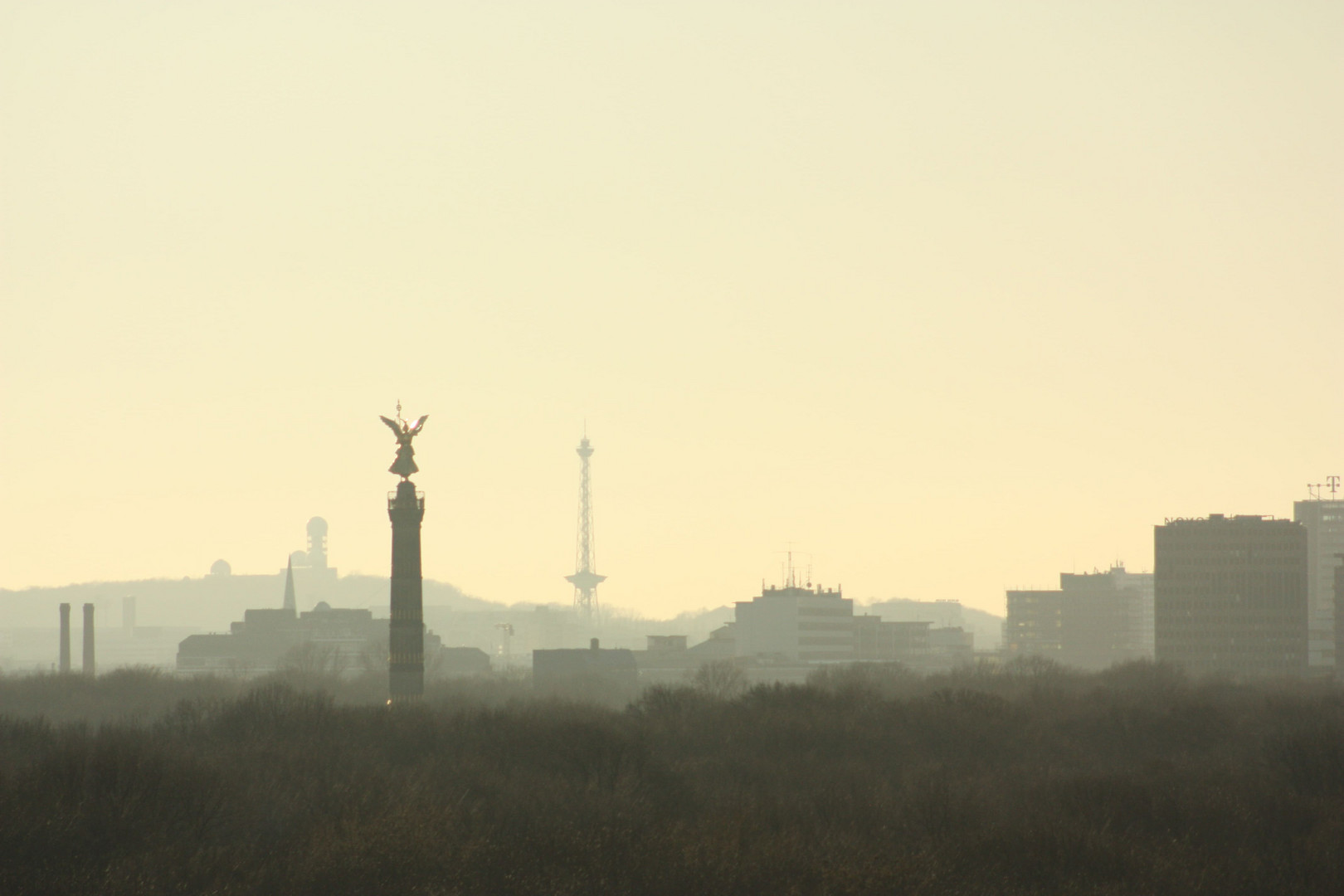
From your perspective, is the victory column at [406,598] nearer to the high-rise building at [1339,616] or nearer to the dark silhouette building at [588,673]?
the dark silhouette building at [588,673]

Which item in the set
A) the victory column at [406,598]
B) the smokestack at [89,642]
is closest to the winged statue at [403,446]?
the victory column at [406,598]

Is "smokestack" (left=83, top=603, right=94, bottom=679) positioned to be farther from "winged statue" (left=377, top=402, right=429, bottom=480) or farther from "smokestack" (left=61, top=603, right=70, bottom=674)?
"winged statue" (left=377, top=402, right=429, bottom=480)

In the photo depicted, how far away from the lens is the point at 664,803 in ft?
171

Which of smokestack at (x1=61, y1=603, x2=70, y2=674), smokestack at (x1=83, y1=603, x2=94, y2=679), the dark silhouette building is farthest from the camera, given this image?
smokestack at (x1=61, y1=603, x2=70, y2=674)

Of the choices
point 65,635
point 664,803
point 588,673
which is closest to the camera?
point 664,803

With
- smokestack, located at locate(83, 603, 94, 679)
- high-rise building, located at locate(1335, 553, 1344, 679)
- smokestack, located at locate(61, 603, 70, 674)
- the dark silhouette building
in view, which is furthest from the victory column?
high-rise building, located at locate(1335, 553, 1344, 679)

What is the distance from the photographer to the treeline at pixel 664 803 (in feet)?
129

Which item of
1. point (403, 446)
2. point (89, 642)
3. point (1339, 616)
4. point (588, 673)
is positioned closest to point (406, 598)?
point (403, 446)

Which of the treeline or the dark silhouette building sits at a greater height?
the treeline

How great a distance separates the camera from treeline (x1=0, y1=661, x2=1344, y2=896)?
129 ft

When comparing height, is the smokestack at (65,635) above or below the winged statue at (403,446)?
below

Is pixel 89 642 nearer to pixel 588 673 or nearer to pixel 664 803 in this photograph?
pixel 588 673

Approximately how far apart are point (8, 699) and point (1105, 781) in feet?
300

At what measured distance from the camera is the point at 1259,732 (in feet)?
256
